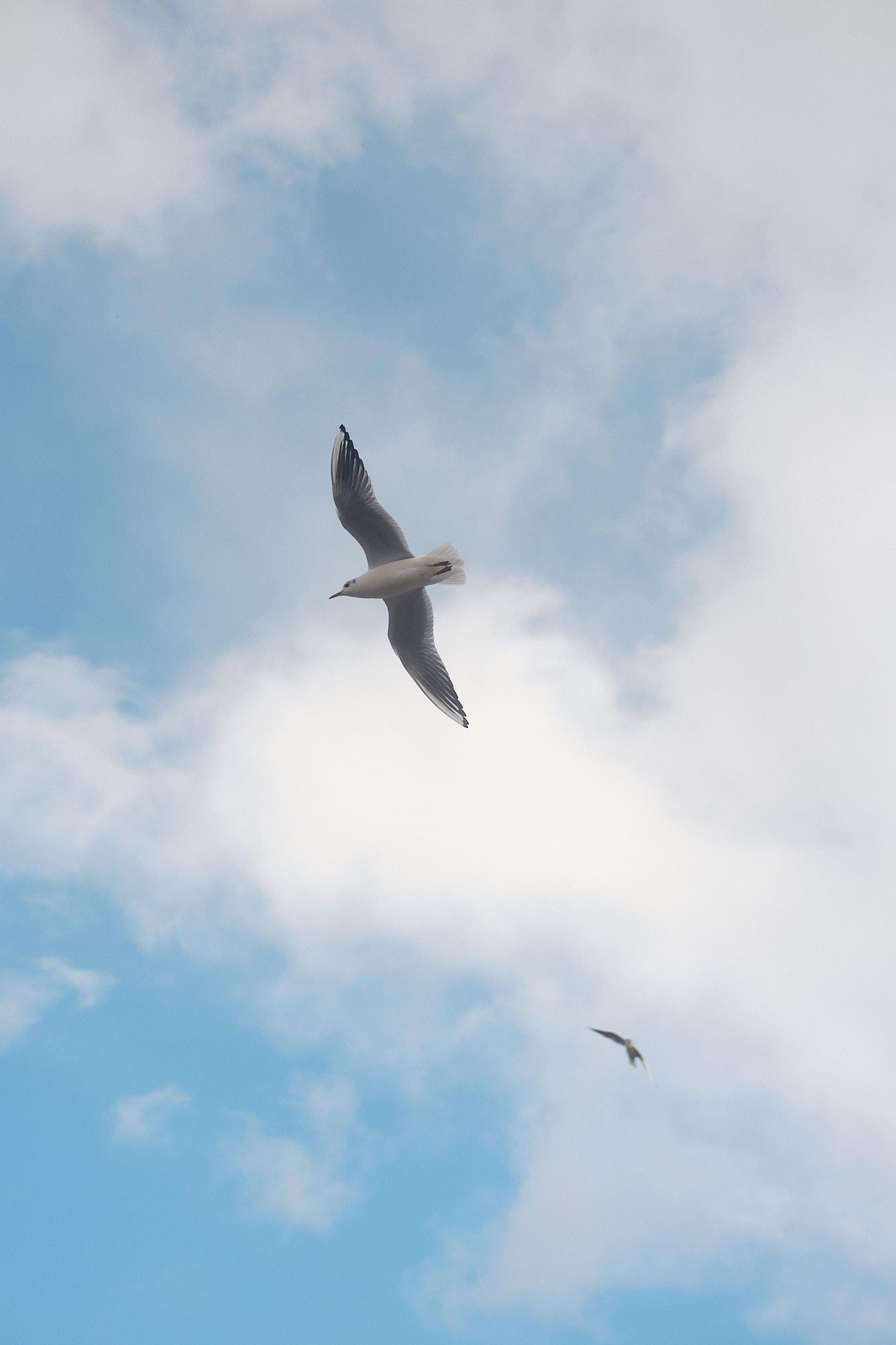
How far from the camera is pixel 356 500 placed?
539 inches

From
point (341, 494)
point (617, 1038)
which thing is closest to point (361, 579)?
point (341, 494)

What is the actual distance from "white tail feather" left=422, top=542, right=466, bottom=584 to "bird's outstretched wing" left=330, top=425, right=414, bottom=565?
56 cm

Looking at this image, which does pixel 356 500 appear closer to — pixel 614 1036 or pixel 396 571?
pixel 396 571

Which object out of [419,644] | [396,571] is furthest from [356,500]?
[419,644]

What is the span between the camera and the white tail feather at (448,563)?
13688mm

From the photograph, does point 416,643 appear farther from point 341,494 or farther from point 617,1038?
point 617,1038

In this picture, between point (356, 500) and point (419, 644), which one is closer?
point (356, 500)

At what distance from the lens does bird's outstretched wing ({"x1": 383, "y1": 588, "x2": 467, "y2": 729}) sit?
14570mm

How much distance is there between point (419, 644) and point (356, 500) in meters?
2.47

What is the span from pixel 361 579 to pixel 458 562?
4.73ft

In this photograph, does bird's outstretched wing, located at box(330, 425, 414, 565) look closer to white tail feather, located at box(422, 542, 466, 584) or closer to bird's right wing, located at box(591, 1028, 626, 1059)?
white tail feather, located at box(422, 542, 466, 584)

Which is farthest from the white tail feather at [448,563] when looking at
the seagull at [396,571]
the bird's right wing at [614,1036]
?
the bird's right wing at [614,1036]

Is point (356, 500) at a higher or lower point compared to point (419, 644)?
higher

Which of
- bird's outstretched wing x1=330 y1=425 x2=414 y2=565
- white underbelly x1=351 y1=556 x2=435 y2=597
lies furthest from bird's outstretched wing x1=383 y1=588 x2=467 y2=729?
bird's outstretched wing x1=330 y1=425 x2=414 y2=565
